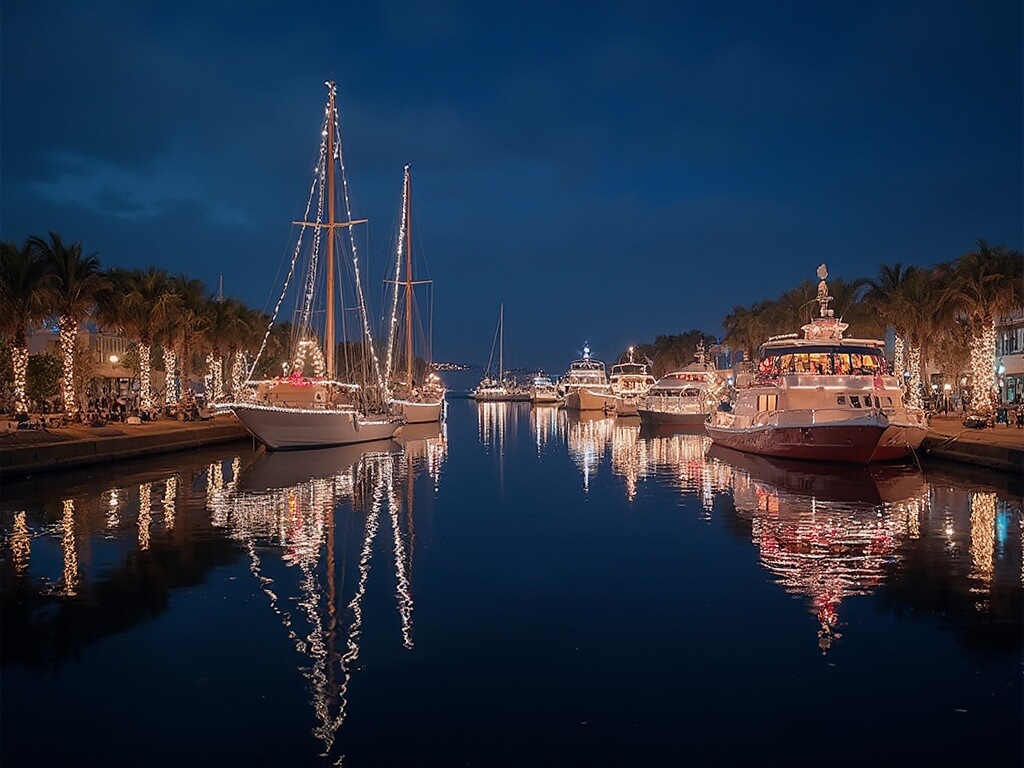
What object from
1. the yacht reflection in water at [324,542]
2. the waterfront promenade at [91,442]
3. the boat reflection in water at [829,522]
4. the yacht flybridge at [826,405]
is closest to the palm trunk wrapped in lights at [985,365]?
the yacht flybridge at [826,405]

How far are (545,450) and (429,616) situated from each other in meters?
34.3

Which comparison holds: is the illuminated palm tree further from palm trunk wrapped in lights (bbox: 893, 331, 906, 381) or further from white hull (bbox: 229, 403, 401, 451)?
white hull (bbox: 229, 403, 401, 451)

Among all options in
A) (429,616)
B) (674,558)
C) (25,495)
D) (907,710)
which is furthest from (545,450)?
(907,710)

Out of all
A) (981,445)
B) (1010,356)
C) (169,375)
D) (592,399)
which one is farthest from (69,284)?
(592,399)

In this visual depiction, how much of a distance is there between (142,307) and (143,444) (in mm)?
15451

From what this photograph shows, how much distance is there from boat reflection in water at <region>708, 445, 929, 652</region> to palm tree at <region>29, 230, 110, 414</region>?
3057 centimetres

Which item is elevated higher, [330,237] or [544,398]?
[330,237]

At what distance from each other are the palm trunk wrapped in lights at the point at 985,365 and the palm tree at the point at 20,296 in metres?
43.8

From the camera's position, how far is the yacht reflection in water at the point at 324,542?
34.4 feet

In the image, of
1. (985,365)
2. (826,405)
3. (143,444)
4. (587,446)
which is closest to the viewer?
(826,405)

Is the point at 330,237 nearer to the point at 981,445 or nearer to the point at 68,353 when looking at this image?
the point at 68,353

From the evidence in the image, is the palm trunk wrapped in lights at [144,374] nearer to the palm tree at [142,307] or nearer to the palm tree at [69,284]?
the palm tree at [142,307]

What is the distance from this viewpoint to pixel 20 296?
3941 centimetres

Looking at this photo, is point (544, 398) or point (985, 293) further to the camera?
point (544, 398)
